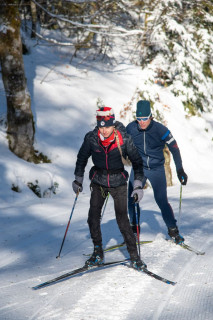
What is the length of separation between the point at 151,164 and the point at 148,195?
5.46 meters

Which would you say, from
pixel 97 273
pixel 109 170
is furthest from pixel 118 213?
pixel 97 273

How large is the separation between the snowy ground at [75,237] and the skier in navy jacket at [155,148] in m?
0.60

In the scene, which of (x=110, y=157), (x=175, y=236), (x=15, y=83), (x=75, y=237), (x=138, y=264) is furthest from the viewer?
(x=15, y=83)

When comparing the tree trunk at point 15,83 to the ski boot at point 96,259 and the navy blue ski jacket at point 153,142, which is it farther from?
the ski boot at point 96,259

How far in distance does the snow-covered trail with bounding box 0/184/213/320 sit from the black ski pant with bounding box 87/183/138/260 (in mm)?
350

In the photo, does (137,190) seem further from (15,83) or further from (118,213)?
(15,83)

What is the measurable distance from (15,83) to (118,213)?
6.43 m

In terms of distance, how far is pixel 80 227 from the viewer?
24.8 ft

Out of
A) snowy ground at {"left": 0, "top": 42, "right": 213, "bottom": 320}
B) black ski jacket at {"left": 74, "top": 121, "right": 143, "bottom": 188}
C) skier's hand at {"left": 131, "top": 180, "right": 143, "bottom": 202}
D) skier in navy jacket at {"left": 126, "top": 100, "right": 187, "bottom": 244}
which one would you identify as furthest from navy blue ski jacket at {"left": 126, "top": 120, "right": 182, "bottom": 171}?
snowy ground at {"left": 0, "top": 42, "right": 213, "bottom": 320}

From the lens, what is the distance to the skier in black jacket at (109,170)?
4.69 m

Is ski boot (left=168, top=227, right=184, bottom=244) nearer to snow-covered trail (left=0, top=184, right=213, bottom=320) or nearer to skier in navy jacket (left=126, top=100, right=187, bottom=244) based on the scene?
skier in navy jacket (left=126, top=100, right=187, bottom=244)

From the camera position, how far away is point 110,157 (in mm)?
4781

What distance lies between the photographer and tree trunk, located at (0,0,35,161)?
32.8ft

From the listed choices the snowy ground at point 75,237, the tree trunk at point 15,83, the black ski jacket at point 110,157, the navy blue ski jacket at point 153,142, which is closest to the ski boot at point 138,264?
the snowy ground at point 75,237
